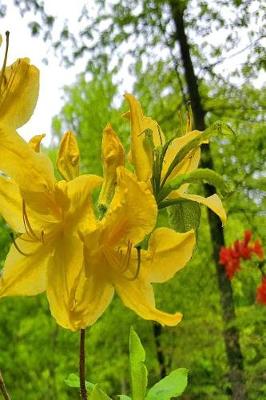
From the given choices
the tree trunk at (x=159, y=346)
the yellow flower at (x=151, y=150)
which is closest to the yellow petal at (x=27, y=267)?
the yellow flower at (x=151, y=150)

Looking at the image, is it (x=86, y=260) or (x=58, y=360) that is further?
(x=58, y=360)

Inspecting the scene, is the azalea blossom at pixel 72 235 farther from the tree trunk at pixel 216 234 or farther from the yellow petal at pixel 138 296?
the tree trunk at pixel 216 234

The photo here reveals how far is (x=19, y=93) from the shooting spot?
1.80ft

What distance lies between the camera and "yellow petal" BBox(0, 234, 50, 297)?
22.0 inches

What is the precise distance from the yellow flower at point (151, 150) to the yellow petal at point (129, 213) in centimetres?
4

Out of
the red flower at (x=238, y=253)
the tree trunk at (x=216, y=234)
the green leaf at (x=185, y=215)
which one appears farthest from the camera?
the tree trunk at (x=216, y=234)

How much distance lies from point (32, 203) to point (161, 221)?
474cm

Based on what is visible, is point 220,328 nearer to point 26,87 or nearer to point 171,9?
point 171,9

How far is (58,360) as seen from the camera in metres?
7.02

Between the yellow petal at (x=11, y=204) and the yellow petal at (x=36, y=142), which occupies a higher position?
the yellow petal at (x=36, y=142)

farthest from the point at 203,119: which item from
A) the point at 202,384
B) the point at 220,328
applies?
the point at 202,384

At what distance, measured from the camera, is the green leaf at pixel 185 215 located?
626mm

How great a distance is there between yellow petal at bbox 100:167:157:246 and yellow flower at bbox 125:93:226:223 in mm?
41

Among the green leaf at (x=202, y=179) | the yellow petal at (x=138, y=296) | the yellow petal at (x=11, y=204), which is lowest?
the yellow petal at (x=138, y=296)
